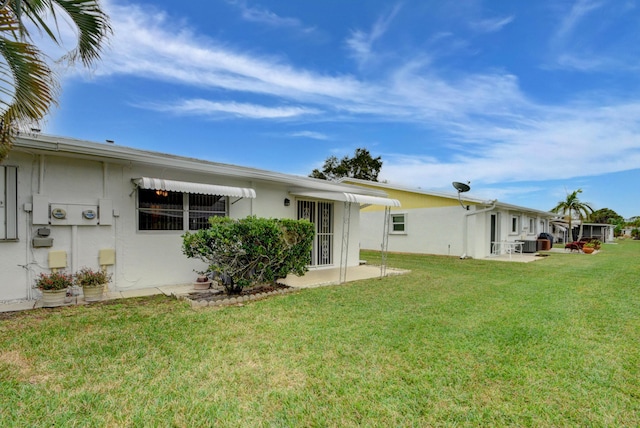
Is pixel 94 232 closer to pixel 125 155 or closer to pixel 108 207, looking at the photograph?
pixel 108 207

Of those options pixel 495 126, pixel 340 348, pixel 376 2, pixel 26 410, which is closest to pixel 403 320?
pixel 340 348

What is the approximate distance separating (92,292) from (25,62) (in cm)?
493

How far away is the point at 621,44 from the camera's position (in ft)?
43.6

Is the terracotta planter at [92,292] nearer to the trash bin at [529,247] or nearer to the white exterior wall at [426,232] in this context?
the white exterior wall at [426,232]

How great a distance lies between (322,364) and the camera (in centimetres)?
442

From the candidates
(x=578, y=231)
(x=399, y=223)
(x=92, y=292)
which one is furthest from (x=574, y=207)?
(x=92, y=292)

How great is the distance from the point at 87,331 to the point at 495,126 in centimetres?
2220

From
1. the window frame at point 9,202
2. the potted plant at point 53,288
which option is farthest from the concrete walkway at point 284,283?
the window frame at point 9,202

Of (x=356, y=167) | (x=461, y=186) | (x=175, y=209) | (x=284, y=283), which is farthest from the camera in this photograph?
(x=356, y=167)

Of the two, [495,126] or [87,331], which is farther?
[495,126]

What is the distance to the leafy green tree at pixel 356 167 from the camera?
47.1 m

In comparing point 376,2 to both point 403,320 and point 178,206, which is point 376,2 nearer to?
point 178,206

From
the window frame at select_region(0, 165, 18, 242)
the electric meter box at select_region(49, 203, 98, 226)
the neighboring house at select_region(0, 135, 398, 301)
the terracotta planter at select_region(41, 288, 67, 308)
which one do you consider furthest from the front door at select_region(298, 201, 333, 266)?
the window frame at select_region(0, 165, 18, 242)

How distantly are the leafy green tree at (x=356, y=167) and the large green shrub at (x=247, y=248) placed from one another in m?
38.4
